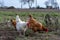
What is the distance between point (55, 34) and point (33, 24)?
86cm

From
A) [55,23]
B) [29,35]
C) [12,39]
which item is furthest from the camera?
[55,23]

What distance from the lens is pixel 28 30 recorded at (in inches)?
281

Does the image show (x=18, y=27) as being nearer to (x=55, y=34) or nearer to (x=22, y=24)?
(x=22, y=24)

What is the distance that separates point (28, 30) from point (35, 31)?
0.24 meters

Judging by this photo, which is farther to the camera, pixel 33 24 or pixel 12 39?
pixel 33 24

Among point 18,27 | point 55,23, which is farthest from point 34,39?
point 55,23

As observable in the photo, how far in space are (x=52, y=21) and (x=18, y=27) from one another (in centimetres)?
210

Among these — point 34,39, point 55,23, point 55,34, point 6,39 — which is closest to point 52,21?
point 55,23

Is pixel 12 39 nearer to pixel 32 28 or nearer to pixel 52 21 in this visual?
pixel 32 28

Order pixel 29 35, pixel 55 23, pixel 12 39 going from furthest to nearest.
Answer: pixel 55 23 < pixel 29 35 < pixel 12 39

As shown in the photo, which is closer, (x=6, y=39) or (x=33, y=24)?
(x=6, y=39)

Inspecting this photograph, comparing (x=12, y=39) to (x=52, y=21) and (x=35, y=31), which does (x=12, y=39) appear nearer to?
(x=35, y=31)

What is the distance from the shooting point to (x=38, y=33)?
23.8ft

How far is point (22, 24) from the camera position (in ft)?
23.5
